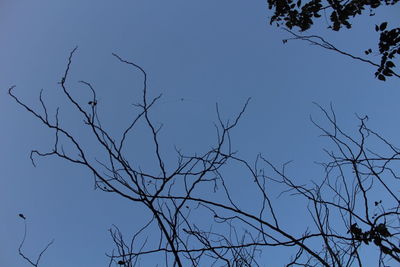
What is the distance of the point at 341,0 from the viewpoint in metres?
3.35

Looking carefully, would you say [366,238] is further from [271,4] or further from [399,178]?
[271,4]

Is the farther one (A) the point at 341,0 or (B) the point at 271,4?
(B) the point at 271,4

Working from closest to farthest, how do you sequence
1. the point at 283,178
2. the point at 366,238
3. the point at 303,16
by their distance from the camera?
the point at 366,238, the point at 283,178, the point at 303,16

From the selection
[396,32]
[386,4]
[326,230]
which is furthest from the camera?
[386,4]

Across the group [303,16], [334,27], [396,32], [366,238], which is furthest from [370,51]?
[366,238]

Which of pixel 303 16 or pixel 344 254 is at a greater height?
pixel 303 16

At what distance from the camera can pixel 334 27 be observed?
338 centimetres

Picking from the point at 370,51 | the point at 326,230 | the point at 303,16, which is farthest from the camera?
the point at 303,16

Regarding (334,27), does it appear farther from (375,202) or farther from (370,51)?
(375,202)

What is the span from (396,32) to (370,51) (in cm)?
29

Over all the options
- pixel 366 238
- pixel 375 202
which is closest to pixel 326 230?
pixel 366 238

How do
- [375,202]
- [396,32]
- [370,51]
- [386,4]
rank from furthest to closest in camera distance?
[386,4], [370,51], [396,32], [375,202]

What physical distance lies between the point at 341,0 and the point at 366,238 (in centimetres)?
254

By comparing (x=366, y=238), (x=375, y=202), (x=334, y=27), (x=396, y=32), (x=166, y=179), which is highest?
(x=334, y=27)
